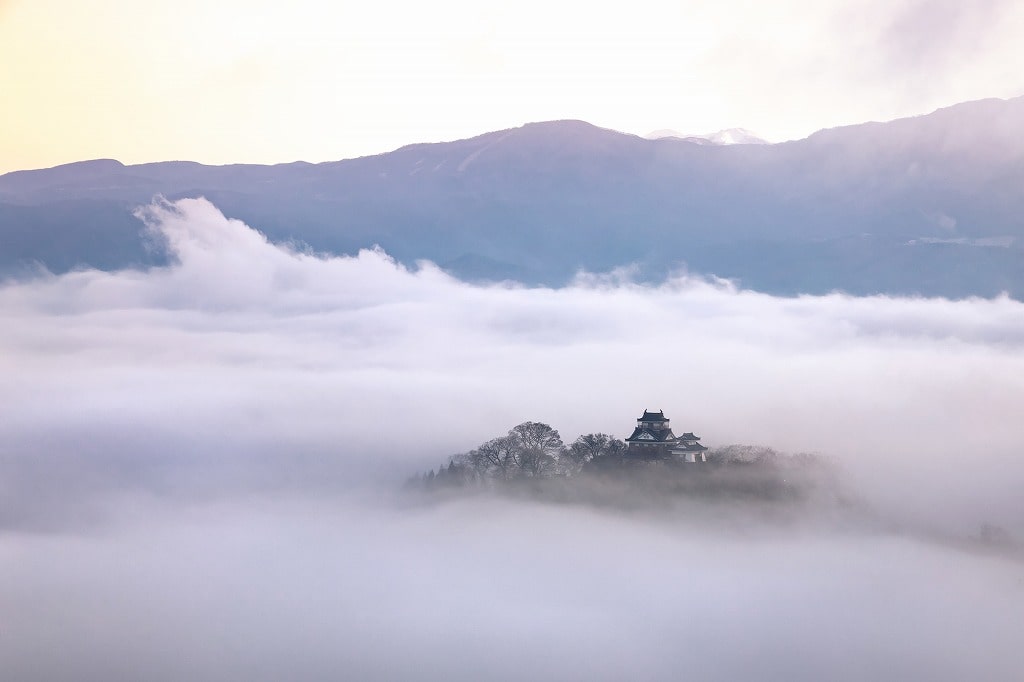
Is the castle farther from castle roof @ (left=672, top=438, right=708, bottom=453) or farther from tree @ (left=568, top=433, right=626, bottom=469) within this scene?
tree @ (left=568, top=433, right=626, bottom=469)

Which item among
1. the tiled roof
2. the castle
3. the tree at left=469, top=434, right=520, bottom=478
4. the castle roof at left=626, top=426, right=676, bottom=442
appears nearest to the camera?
the tree at left=469, top=434, right=520, bottom=478

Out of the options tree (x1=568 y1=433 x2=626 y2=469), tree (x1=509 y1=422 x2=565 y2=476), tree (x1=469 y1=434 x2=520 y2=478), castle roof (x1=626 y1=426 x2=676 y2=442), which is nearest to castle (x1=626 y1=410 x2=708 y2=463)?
castle roof (x1=626 y1=426 x2=676 y2=442)

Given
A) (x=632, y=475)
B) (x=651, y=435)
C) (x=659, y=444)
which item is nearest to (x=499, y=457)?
(x=632, y=475)

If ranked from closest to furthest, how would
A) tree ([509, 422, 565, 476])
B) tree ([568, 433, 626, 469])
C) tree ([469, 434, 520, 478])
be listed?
tree ([509, 422, 565, 476]) → tree ([568, 433, 626, 469]) → tree ([469, 434, 520, 478])

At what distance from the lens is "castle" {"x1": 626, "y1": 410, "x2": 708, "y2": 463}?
2472 inches

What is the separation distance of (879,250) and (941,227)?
10.8 meters

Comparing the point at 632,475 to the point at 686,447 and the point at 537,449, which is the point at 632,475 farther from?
the point at 537,449

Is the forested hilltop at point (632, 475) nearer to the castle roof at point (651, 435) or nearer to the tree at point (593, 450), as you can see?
the tree at point (593, 450)

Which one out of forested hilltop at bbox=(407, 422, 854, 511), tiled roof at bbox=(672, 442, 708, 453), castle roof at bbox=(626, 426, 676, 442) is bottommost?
forested hilltop at bbox=(407, 422, 854, 511)

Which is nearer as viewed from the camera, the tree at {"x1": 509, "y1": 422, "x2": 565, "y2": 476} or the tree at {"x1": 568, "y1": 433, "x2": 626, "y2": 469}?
the tree at {"x1": 509, "y1": 422, "x2": 565, "y2": 476}

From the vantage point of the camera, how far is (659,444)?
207 ft

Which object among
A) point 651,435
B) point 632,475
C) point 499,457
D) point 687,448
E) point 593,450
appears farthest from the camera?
point 687,448

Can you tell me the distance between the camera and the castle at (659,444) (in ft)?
206

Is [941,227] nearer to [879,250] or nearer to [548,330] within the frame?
[879,250]
